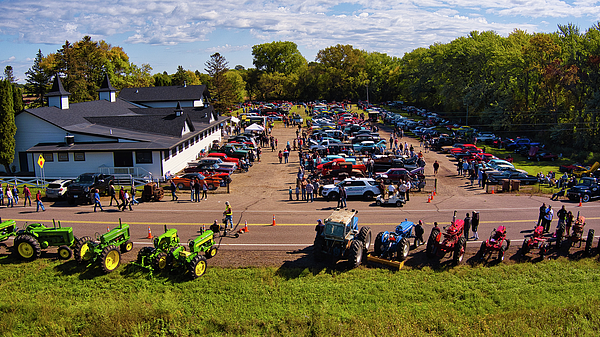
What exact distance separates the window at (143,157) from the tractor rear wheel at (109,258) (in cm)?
1918

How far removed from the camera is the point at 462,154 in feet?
149

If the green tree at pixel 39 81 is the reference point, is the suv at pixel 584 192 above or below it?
below

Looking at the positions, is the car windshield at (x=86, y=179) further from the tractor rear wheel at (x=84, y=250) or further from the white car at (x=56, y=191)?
the tractor rear wheel at (x=84, y=250)

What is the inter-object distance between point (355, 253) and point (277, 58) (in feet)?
430

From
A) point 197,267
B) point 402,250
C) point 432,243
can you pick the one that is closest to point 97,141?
point 197,267

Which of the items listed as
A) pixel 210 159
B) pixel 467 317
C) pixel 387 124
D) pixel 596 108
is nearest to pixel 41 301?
pixel 467 317

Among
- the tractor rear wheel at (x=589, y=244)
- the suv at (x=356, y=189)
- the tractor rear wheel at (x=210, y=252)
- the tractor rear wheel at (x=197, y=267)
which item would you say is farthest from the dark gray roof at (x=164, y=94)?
the tractor rear wheel at (x=589, y=244)

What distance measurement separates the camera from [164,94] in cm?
6216

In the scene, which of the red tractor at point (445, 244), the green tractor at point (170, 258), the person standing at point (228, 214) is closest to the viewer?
the green tractor at point (170, 258)

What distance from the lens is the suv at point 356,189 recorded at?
28.8m

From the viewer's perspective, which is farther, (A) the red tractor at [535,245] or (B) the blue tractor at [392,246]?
(A) the red tractor at [535,245]

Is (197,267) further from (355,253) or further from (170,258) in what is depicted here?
(355,253)

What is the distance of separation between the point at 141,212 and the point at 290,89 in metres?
100

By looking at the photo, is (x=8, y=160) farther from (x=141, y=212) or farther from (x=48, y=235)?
(x=48, y=235)
